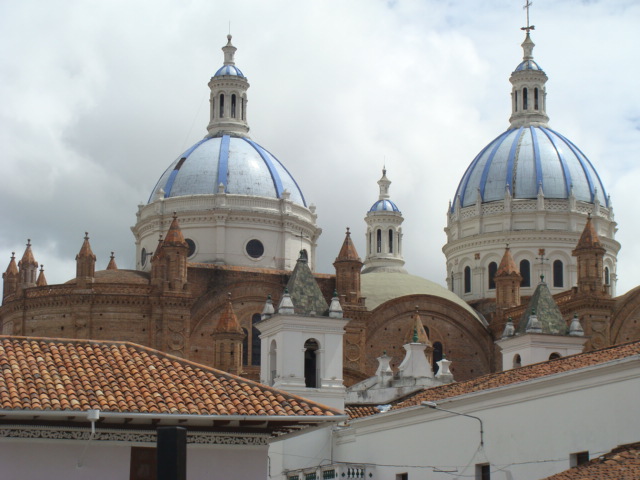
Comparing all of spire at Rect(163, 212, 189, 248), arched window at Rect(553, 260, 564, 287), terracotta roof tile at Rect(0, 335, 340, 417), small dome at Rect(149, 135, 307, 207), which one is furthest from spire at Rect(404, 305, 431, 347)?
terracotta roof tile at Rect(0, 335, 340, 417)

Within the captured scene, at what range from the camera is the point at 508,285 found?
55906mm

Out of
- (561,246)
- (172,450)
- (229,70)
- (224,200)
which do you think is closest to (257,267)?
(224,200)

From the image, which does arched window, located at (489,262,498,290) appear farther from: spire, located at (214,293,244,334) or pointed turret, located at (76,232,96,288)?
pointed turret, located at (76,232,96,288)

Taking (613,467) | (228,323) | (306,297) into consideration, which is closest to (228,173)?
(228,323)

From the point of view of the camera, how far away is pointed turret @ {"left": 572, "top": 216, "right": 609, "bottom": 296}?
49.3 metres

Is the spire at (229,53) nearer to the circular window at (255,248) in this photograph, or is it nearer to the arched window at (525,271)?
the circular window at (255,248)

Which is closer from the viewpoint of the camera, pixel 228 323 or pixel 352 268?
pixel 228 323

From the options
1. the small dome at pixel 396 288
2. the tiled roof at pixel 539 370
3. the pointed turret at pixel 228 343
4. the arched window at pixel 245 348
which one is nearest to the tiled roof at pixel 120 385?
the tiled roof at pixel 539 370

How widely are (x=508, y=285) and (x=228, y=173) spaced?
13.8m

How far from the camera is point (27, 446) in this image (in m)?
20.7

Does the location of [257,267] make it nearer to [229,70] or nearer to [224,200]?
[224,200]

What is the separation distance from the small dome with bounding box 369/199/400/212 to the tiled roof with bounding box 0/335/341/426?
40.3 metres

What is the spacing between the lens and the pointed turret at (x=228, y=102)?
198ft

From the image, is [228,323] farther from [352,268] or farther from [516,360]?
[516,360]
